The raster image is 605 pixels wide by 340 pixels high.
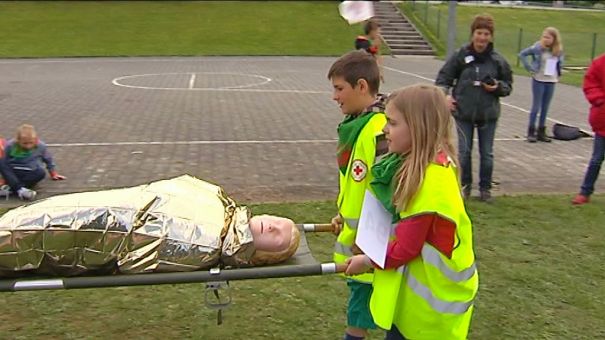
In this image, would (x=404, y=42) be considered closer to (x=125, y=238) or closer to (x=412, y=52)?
(x=412, y=52)

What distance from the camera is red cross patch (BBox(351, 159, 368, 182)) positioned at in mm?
3049

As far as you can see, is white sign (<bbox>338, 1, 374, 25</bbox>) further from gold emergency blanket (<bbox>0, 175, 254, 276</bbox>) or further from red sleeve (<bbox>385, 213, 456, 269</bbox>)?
red sleeve (<bbox>385, 213, 456, 269</bbox>)

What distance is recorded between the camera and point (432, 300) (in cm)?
254

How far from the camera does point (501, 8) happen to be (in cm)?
4288

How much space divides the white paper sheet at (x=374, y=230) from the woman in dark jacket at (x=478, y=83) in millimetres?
3915

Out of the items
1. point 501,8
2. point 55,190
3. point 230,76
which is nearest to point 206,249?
point 55,190

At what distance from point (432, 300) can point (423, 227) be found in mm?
300

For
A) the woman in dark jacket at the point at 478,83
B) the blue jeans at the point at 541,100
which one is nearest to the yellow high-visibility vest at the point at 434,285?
the woman in dark jacket at the point at 478,83

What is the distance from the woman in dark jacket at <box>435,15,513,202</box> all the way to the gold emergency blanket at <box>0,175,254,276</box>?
356 centimetres

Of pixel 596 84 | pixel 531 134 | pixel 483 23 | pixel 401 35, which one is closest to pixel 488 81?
pixel 483 23

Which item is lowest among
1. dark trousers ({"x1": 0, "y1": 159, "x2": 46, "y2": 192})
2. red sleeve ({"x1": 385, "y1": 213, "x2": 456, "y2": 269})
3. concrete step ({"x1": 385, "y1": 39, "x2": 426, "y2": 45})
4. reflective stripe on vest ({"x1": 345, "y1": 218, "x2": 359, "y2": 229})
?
concrete step ({"x1": 385, "y1": 39, "x2": 426, "y2": 45})

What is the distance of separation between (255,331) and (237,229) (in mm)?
A: 723

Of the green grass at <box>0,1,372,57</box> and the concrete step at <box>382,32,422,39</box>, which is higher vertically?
the green grass at <box>0,1,372,57</box>

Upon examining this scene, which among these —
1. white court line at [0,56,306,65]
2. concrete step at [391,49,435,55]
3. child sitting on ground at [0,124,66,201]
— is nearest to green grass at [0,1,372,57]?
white court line at [0,56,306,65]
